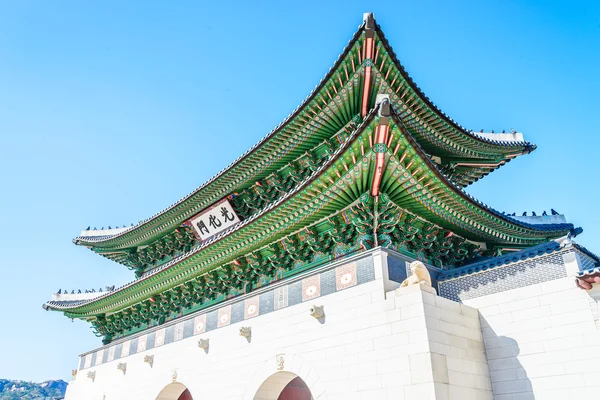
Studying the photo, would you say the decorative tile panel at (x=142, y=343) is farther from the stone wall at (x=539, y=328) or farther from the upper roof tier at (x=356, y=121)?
the stone wall at (x=539, y=328)

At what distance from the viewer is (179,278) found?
15.9 metres

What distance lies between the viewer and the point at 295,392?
52.0 ft

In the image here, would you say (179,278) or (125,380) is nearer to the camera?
(179,278)

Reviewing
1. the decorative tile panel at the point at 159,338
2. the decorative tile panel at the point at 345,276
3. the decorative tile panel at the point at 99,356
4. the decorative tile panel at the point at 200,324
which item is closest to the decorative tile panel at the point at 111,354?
the decorative tile panel at the point at 99,356

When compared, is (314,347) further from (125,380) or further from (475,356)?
(125,380)

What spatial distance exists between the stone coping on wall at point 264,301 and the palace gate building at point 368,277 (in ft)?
0.18

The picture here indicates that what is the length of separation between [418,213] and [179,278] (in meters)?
8.35

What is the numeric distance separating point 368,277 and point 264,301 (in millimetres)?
3567

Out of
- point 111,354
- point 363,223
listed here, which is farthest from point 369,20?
point 111,354

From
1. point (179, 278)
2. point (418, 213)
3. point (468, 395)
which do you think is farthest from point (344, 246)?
point (179, 278)

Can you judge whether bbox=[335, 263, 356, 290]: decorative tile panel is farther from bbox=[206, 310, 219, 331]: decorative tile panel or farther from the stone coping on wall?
bbox=[206, 310, 219, 331]: decorative tile panel

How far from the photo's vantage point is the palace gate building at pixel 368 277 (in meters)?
9.56

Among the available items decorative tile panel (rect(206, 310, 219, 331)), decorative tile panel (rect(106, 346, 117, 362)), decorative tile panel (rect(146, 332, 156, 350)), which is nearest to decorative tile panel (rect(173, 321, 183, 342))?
decorative tile panel (rect(146, 332, 156, 350))

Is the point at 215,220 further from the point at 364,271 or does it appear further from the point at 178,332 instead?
the point at 364,271
